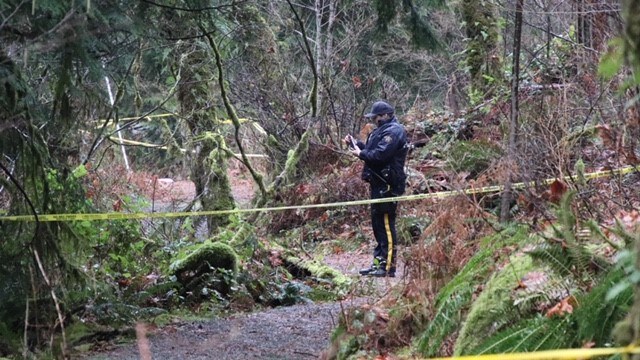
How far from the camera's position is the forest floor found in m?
6.60

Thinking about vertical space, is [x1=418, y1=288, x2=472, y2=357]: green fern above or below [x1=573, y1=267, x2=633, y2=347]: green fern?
below

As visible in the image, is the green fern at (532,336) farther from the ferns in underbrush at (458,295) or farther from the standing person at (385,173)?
the standing person at (385,173)

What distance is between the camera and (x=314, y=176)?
15.9 metres

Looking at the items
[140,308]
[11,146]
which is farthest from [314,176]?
[11,146]

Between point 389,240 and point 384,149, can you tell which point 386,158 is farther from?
point 389,240

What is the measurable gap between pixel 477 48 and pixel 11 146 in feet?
39.1

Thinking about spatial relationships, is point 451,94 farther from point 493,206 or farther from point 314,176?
point 493,206

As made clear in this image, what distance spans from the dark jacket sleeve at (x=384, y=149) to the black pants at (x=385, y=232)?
47cm

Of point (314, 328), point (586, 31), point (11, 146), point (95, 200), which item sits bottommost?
point (314, 328)

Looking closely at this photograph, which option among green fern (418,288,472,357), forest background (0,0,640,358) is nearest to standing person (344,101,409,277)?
forest background (0,0,640,358)

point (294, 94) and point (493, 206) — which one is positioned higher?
point (294, 94)

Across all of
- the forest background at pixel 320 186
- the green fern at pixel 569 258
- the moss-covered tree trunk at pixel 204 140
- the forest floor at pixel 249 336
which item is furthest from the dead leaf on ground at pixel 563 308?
the moss-covered tree trunk at pixel 204 140

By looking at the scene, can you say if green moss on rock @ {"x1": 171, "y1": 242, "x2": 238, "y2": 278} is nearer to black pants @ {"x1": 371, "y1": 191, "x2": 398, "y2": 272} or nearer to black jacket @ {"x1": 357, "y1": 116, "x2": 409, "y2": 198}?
black pants @ {"x1": 371, "y1": 191, "x2": 398, "y2": 272}

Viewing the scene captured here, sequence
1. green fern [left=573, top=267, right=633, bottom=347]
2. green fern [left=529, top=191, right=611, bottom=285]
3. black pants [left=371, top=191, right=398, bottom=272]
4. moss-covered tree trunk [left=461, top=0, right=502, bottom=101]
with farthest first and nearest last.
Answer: moss-covered tree trunk [left=461, top=0, right=502, bottom=101] → black pants [left=371, top=191, right=398, bottom=272] → green fern [left=529, top=191, right=611, bottom=285] → green fern [left=573, top=267, right=633, bottom=347]
